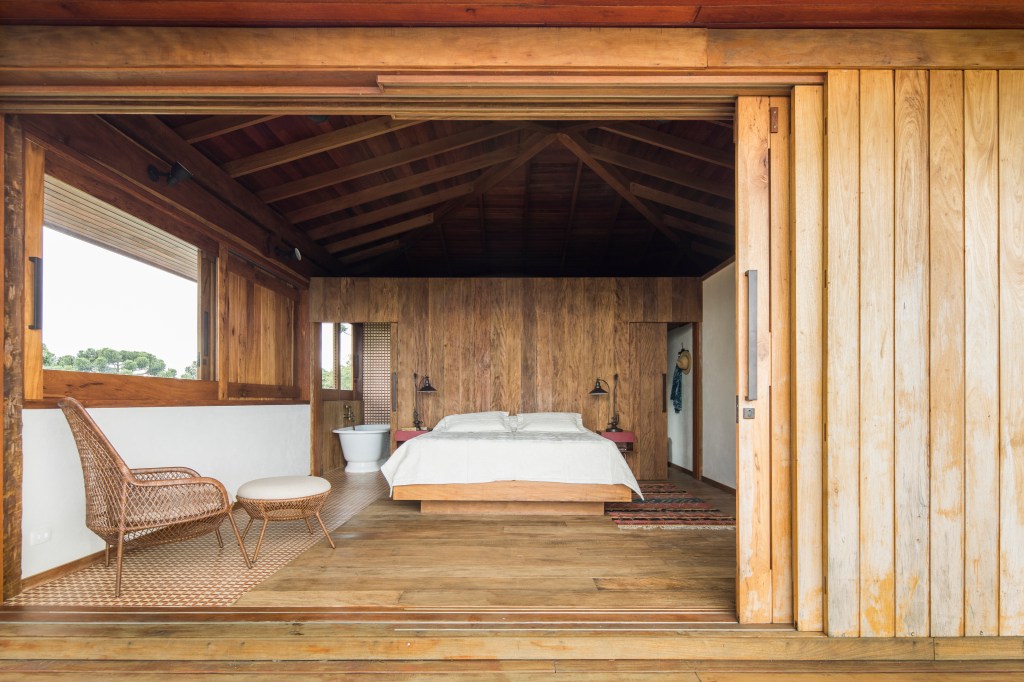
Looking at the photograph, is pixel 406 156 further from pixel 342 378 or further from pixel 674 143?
pixel 342 378

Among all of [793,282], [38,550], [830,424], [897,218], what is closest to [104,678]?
[38,550]

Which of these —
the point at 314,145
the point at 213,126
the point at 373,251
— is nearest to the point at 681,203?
the point at 314,145

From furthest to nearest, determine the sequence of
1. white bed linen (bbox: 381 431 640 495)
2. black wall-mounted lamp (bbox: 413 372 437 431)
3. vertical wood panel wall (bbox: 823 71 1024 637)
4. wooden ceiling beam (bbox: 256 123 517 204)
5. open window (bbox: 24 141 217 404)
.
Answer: black wall-mounted lamp (bbox: 413 372 437 431) < wooden ceiling beam (bbox: 256 123 517 204) < white bed linen (bbox: 381 431 640 495) < open window (bbox: 24 141 217 404) < vertical wood panel wall (bbox: 823 71 1024 637)

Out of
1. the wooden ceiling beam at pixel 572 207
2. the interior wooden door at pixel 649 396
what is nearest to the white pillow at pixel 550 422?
the interior wooden door at pixel 649 396

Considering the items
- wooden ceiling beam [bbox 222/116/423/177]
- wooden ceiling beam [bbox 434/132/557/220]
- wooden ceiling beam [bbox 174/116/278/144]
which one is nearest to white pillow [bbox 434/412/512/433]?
wooden ceiling beam [bbox 434/132/557/220]

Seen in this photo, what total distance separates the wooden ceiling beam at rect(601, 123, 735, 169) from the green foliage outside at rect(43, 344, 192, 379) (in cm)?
385

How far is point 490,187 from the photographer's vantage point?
583 cm

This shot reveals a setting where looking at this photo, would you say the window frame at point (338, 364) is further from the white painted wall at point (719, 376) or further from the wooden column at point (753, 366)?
the wooden column at point (753, 366)

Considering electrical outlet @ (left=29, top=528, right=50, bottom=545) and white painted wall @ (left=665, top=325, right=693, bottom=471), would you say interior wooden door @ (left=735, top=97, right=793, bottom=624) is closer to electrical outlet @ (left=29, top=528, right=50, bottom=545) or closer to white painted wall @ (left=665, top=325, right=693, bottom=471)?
electrical outlet @ (left=29, top=528, right=50, bottom=545)

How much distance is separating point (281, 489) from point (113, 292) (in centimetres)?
166

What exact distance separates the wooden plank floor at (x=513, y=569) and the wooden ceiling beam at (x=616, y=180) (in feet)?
10.6

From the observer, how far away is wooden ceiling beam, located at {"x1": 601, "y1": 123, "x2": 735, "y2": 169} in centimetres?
438

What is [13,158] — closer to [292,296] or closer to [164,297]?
[164,297]

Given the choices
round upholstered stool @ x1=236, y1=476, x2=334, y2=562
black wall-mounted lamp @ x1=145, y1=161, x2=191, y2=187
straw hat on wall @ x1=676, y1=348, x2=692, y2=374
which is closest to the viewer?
round upholstered stool @ x1=236, y1=476, x2=334, y2=562
